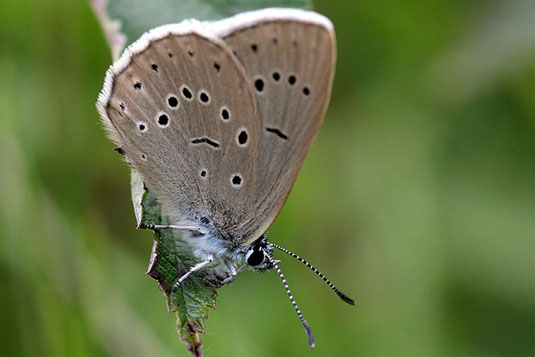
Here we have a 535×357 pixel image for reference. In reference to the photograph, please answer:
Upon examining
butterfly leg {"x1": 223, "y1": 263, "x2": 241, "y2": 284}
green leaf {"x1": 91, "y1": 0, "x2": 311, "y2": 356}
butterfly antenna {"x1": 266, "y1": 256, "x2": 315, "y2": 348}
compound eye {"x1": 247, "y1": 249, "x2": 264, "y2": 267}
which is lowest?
butterfly antenna {"x1": 266, "y1": 256, "x2": 315, "y2": 348}

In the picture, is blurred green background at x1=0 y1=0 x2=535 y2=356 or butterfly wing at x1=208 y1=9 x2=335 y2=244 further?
blurred green background at x1=0 y1=0 x2=535 y2=356

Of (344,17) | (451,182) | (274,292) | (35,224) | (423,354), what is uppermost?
(344,17)

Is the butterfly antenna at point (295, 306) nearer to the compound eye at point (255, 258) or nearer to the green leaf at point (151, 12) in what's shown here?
the compound eye at point (255, 258)

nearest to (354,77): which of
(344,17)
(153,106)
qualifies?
(344,17)

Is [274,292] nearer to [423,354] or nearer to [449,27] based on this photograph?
[423,354]

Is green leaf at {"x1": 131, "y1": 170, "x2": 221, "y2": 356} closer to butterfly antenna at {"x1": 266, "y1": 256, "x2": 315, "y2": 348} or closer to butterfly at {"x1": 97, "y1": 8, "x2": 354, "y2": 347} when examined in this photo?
butterfly at {"x1": 97, "y1": 8, "x2": 354, "y2": 347}

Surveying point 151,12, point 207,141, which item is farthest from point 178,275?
point 151,12

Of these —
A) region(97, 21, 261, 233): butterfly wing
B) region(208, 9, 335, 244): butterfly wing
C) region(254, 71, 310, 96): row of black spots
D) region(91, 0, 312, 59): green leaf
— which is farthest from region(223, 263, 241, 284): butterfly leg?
region(91, 0, 312, 59): green leaf
